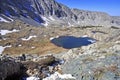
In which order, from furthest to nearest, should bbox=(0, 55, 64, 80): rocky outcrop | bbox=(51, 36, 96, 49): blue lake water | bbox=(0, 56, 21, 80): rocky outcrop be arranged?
bbox=(51, 36, 96, 49): blue lake water
bbox=(0, 55, 64, 80): rocky outcrop
bbox=(0, 56, 21, 80): rocky outcrop

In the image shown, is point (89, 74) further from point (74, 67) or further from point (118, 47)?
point (118, 47)

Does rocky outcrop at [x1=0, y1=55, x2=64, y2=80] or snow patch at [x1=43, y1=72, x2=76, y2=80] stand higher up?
rocky outcrop at [x1=0, y1=55, x2=64, y2=80]

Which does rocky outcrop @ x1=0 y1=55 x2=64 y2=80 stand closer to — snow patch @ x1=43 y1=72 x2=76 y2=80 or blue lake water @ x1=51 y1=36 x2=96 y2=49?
snow patch @ x1=43 y1=72 x2=76 y2=80

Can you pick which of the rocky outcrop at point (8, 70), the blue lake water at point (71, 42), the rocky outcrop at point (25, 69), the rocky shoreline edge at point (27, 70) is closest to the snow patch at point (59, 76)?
the rocky shoreline edge at point (27, 70)

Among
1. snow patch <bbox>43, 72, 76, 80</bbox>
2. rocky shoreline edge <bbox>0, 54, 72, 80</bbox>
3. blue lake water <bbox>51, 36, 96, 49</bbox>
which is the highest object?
rocky shoreline edge <bbox>0, 54, 72, 80</bbox>

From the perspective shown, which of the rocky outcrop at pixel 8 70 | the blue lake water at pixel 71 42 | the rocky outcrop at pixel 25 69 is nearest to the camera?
the rocky outcrop at pixel 8 70

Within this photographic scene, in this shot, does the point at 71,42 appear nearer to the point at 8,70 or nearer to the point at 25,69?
the point at 25,69

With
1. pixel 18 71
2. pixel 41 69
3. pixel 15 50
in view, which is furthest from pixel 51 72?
pixel 15 50

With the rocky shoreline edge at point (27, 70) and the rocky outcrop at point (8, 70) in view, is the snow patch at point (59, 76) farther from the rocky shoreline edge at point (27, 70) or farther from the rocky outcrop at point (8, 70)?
the rocky outcrop at point (8, 70)

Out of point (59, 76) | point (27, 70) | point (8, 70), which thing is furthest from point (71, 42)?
point (8, 70)

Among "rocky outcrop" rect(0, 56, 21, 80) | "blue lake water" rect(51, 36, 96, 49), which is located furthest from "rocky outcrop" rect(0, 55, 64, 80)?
"blue lake water" rect(51, 36, 96, 49)

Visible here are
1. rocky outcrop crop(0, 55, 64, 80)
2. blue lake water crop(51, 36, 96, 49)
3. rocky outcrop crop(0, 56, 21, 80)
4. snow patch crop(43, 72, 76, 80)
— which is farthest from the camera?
blue lake water crop(51, 36, 96, 49)
